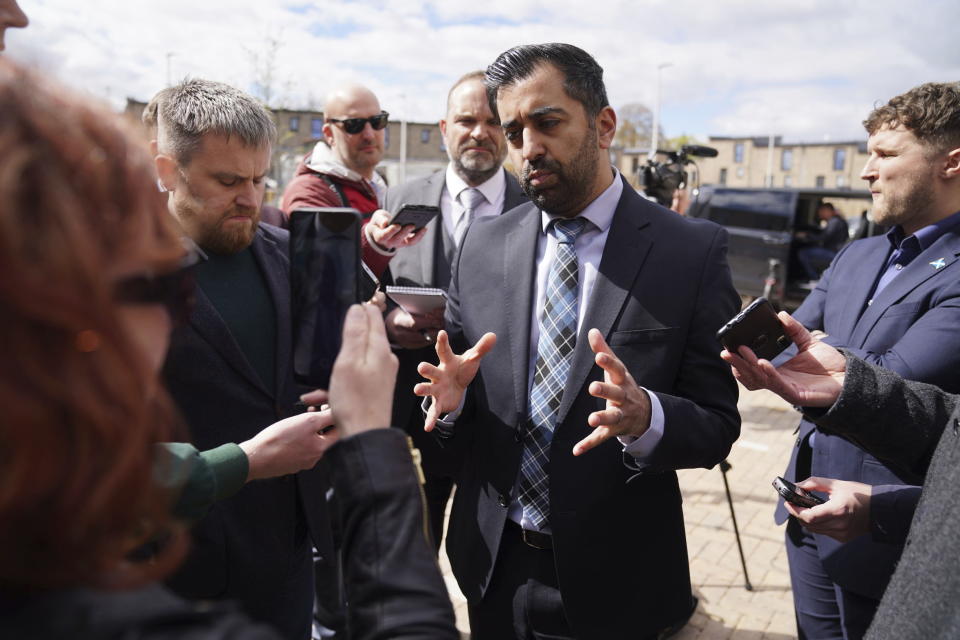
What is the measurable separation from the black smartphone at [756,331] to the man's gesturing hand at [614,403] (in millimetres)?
299

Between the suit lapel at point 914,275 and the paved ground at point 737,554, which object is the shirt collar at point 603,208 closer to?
the suit lapel at point 914,275

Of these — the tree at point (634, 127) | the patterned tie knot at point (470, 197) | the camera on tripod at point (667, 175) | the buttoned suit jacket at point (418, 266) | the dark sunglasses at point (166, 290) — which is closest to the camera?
the dark sunglasses at point (166, 290)

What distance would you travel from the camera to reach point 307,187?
3.96 meters

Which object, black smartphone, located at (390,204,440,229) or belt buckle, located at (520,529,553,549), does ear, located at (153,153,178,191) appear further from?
belt buckle, located at (520,529,553,549)

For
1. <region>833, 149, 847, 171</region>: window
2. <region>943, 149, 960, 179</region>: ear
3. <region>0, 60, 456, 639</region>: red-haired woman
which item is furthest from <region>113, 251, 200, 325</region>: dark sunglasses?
<region>833, 149, 847, 171</region>: window

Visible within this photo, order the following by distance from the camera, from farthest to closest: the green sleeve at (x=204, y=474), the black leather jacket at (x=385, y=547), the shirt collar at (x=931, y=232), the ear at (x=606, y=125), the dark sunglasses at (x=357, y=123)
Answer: the dark sunglasses at (x=357, y=123), the shirt collar at (x=931, y=232), the ear at (x=606, y=125), the green sleeve at (x=204, y=474), the black leather jacket at (x=385, y=547)

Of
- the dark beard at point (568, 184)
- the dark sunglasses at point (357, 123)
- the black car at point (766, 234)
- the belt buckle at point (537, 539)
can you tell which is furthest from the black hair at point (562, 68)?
the black car at point (766, 234)

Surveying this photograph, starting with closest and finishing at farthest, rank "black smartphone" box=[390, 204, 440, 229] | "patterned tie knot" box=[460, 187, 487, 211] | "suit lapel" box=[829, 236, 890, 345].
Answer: "suit lapel" box=[829, 236, 890, 345], "black smartphone" box=[390, 204, 440, 229], "patterned tie knot" box=[460, 187, 487, 211]

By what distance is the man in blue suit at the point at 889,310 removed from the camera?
225 centimetres

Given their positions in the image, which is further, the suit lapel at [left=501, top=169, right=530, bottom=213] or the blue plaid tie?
the suit lapel at [left=501, top=169, right=530, bottom=213]

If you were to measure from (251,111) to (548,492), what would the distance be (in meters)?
1.57

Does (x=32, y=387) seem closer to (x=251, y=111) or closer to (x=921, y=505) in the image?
(x=921, y=505)

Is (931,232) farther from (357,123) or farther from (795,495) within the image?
(357,123)

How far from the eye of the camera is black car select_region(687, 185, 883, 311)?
446 inches
